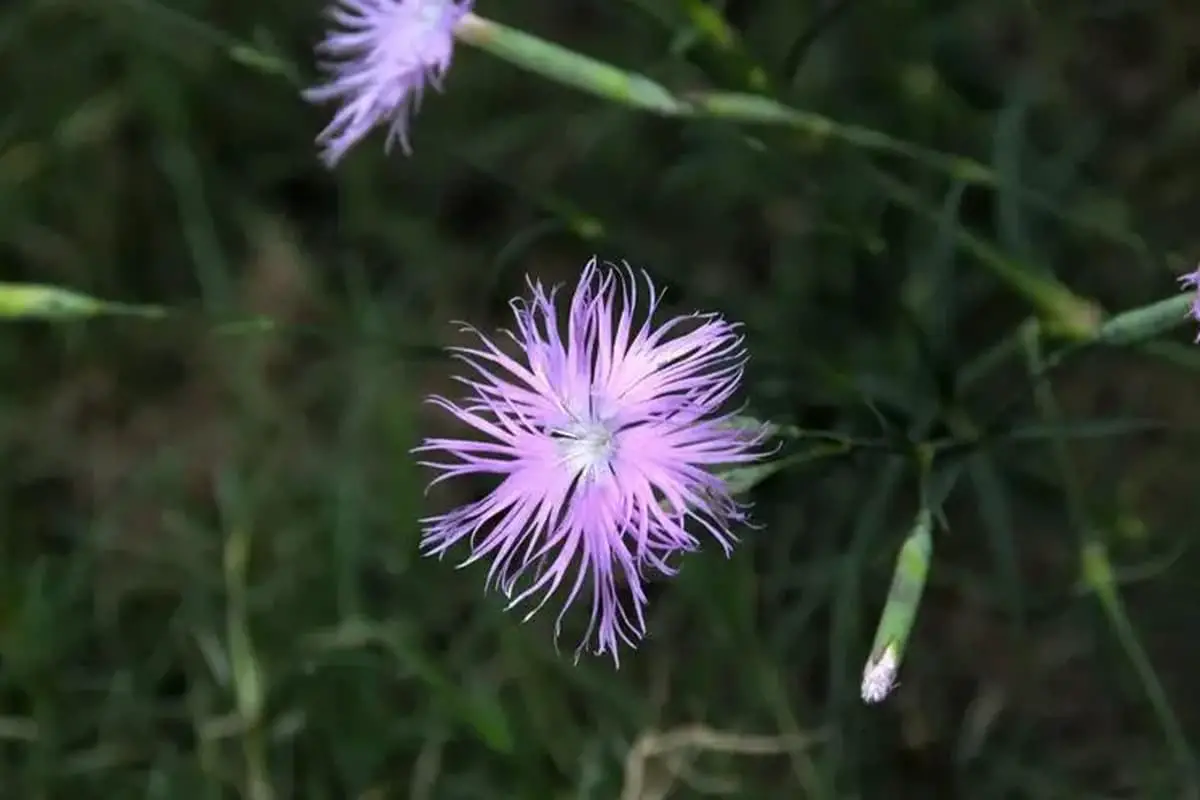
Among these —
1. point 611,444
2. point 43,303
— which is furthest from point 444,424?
point 611,444

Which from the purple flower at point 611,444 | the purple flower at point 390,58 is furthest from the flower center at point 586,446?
the purple flower at point 390,58

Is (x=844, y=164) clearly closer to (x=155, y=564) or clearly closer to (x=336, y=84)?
(x=336, y=84)

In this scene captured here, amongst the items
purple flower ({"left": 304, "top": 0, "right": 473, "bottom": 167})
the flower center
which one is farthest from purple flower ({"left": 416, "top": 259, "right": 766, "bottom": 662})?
purple flower ({"left": 304, "top": 0, "right": 473, "bottom": 167})

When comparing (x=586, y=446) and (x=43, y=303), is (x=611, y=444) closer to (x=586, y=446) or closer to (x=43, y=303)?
(x=586, y=446)

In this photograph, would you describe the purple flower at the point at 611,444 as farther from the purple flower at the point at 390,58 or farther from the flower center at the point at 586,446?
the purple flower at the point at 390,58

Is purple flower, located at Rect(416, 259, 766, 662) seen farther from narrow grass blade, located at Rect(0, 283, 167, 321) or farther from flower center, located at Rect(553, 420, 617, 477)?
narrow grass blade, located at Rect(0, 283, 167, 321)

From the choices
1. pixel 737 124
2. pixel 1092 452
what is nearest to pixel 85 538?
pixel 737 124
